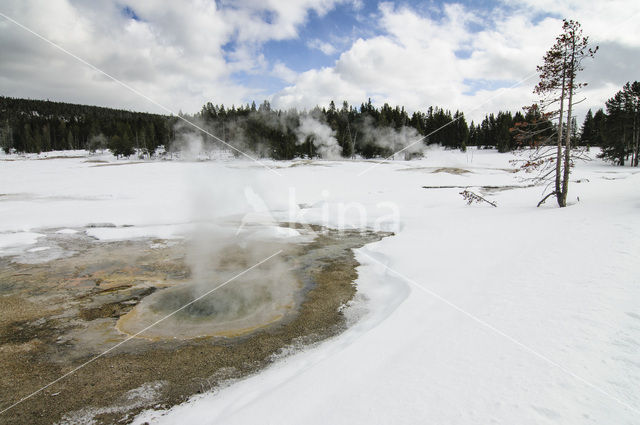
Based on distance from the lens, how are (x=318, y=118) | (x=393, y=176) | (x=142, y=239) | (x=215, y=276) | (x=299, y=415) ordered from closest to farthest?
(x=299, y=415) → (x=215, y=276) → (x=142, y=239) → (x=393, y=176) → (x=318, y=118)

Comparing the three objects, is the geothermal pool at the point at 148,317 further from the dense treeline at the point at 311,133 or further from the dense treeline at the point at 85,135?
the dense treeline at the point at 85,135

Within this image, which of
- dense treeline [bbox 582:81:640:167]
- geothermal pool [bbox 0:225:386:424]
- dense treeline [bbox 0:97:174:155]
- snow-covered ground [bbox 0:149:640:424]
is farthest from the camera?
dense treeline [bbox 0:97:174:155]

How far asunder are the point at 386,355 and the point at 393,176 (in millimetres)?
31790

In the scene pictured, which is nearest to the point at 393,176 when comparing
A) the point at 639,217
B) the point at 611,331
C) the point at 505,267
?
the point at 639,217

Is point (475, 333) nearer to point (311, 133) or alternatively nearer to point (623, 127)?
point (623, 127)

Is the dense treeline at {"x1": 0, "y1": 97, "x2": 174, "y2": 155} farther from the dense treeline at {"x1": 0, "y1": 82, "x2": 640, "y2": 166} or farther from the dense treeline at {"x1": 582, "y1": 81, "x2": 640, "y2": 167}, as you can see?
the dense treeline at {"x1": 582, "y1": 81, "x2": 640, "y2": 167}

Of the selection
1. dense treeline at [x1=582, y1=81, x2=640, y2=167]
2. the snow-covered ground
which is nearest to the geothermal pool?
the snow-covered ground

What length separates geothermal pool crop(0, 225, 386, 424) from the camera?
4.04m

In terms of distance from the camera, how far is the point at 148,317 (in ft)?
19.4

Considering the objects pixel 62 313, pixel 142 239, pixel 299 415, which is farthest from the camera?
pixel 142 239

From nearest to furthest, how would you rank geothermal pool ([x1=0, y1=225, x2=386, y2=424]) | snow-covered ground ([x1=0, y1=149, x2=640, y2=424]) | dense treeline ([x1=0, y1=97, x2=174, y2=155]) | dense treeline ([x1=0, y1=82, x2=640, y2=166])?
snow-covered ground ([x1=0, y1=149, x2=640, y2=424])
geothermal pool ([x1=0, y1=225, x2=386, y2=424])
dense treeline ([x1=0, y1=82, x2=640, y2=166])
dense treeline ([x1=0, y1=97, x2=174, y2=155])

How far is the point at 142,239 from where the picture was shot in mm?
11477

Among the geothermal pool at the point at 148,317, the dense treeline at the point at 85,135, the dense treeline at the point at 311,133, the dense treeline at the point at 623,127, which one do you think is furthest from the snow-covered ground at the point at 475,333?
the dense treeline at the point at 85,135

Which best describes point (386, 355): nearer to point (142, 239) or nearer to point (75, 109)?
point (142, 239)
